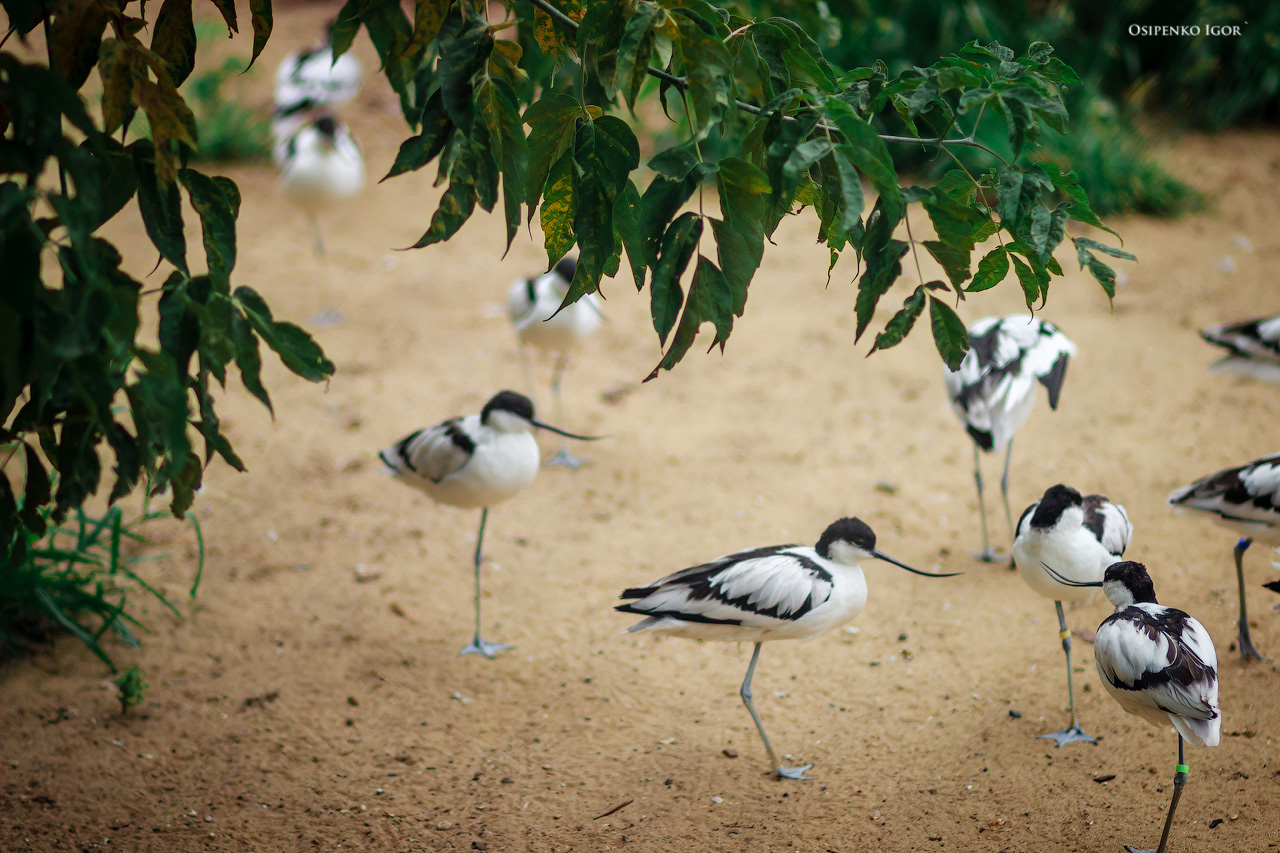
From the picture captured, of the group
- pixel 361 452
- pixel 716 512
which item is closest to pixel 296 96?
pixel 361 452

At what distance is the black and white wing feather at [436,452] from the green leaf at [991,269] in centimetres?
247

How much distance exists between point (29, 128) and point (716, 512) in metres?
3.68

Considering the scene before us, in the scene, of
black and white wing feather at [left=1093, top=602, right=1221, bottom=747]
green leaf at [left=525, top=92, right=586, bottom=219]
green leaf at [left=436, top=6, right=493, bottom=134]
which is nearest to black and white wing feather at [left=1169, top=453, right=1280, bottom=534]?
black and white wing feather at [left=1093, top=602, right=1221, bottom=747]

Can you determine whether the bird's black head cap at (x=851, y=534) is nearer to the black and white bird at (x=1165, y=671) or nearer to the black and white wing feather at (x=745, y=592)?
the black and white wing feather at (x=745, y=592)

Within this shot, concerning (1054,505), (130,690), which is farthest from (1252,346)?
(130,690)

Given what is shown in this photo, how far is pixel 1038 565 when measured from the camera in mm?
3279

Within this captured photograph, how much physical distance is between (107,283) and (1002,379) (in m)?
3.57

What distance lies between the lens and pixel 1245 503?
3.55m

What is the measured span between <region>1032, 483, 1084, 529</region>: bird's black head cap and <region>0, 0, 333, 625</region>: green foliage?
8.08 feet

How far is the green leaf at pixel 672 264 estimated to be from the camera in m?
1.68

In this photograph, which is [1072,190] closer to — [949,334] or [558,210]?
[949,334]

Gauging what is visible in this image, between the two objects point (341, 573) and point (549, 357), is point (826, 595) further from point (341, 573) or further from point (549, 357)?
point (549, 357)

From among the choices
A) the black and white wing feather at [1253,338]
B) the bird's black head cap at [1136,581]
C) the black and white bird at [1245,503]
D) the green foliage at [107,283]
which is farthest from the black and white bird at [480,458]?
the black and white wing feather at [1253,338]

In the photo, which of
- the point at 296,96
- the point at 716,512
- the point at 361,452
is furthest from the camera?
the point at 296,96
